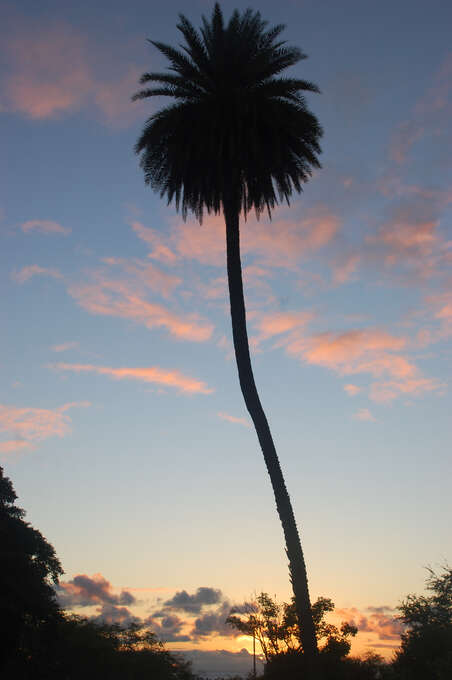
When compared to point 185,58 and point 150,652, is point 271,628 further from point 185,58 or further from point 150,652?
point 185,58

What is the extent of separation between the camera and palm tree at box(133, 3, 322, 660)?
24.8 m

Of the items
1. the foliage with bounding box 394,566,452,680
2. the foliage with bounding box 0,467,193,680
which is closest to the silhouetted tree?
the foliage with bounding box 0,467,193,680

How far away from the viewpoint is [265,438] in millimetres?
22438

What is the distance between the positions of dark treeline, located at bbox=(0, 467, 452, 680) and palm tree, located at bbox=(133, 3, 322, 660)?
Result: 17962 millimetres

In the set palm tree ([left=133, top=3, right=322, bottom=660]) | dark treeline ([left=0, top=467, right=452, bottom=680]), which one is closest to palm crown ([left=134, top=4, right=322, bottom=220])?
palm tree ([left=133, top=3, right=322, bottom=660])

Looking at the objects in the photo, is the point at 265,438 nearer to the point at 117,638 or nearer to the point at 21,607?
the point at 21,607

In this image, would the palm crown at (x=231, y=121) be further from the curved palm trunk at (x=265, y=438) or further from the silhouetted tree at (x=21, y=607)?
the silhouetted tree at (x=21, y=607)

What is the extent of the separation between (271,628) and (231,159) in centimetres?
7256

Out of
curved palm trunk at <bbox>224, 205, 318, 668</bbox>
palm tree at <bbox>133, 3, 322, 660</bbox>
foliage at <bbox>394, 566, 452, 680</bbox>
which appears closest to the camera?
curved palm trunk at <bbox>224, 205, 318, 668</bbox>

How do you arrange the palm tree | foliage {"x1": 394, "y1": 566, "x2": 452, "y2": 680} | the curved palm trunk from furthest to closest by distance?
1. foliage {"x1": 394, "y1": 566, "x2": 452, "y2": 680}
2. the palm tree
3. the curved palm trunk

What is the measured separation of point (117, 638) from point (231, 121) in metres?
63.8

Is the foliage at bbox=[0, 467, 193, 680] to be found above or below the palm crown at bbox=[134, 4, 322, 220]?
below

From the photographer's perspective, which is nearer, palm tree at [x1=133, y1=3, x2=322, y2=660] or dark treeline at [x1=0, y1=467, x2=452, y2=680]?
palm tree at [x1=133, y1=3, x2=322, y2=660]

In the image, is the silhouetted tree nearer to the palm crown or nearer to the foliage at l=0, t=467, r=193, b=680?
the foliage at l=0, t=467, r=193, b=680
